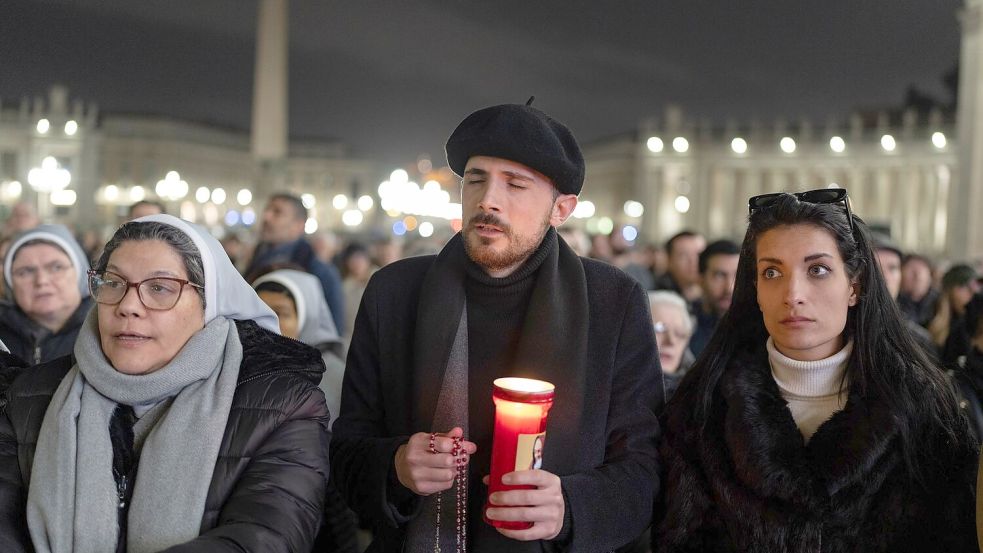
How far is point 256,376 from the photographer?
2660 mm

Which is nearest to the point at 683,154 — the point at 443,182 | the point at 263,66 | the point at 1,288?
the point at 443,182

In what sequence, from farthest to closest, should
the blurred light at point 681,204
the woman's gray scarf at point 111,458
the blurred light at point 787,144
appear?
1. the blurred light at point 681,204
2. the blurred light at point 787,144
3. the woman's gray scarf at point 111,458

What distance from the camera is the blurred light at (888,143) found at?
5890 centimetres

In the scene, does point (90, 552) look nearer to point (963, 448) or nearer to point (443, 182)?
point (963, 448)

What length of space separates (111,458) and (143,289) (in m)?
0.48

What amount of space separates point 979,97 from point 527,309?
20530 mm

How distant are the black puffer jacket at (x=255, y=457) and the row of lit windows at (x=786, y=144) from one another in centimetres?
5974

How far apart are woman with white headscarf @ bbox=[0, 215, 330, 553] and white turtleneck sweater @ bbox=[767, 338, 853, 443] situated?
4.63 feet

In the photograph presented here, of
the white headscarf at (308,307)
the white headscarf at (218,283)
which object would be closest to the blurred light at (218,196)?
the white headscarf at (308,307)

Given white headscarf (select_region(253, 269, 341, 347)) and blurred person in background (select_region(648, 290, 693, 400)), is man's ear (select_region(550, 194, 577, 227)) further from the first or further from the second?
white headscarf (select_region(253, 269, 341, 347))

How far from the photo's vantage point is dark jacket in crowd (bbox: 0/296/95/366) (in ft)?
15.2

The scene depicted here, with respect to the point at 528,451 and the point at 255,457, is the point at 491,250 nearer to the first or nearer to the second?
the point at 528,451

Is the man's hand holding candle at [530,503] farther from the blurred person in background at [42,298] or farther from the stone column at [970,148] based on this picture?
the stone column at [970,148]

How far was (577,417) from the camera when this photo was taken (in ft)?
8.50
